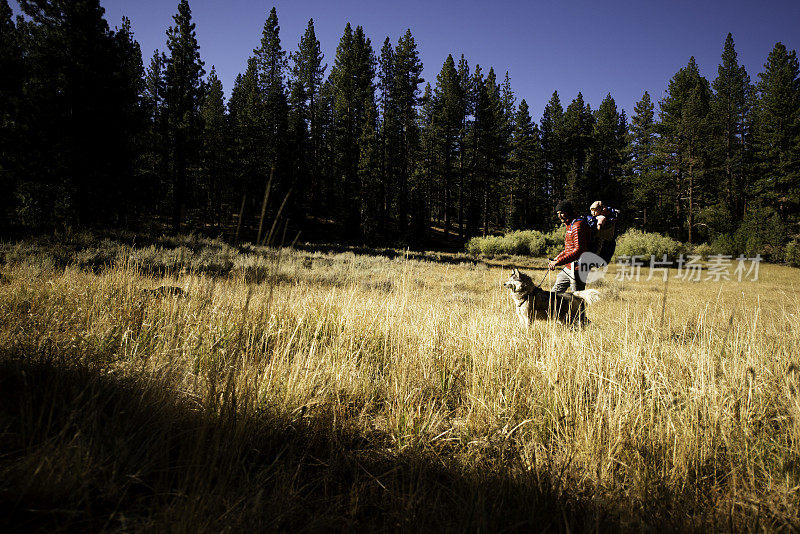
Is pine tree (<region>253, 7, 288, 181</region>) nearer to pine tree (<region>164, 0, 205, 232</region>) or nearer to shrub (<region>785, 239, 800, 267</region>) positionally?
pine tree (<region>164, 0, 205, 232</region>)

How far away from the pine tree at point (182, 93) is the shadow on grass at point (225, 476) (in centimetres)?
2432

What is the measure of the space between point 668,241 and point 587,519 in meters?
25.5

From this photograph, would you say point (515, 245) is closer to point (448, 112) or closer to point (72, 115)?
point (448, 112)

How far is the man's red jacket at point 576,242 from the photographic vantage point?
457 centimetres

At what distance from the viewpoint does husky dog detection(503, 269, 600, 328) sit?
409cm

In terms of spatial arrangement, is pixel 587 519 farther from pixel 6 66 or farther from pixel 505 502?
pixel 6 66

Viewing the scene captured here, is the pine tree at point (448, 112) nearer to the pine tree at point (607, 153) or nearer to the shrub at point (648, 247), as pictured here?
the shrub at point (648, 247)

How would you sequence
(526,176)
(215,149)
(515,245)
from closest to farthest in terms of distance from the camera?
1. (515,245)
2. (215,149)
3. (526,176)

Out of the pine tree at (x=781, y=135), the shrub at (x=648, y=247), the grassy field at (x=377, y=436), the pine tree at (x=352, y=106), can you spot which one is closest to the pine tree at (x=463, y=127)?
the pine tree at (x=352, y=106)

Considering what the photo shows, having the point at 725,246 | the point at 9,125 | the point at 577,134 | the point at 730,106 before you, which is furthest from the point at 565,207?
the point at 577,134

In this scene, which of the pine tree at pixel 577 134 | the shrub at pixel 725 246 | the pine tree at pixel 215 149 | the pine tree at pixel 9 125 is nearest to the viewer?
the pine tree at pixel 9 125

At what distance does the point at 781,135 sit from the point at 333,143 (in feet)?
137

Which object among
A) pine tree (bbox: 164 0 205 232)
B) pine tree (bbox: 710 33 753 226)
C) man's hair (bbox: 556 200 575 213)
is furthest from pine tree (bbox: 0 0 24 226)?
pine tree (bbox: 710 33 753 226)

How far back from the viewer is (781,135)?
28594 mm
